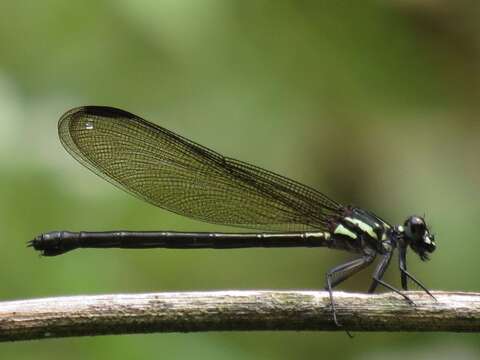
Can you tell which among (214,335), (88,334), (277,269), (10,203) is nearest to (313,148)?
(277,269)

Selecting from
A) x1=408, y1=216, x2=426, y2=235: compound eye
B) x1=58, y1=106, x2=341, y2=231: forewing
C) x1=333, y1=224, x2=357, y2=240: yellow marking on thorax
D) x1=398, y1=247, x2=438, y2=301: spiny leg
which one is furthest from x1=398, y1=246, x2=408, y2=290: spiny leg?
x1=58, y1=106, x2=341, y2=231: forewing

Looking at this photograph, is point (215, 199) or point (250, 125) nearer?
point (215, 199)

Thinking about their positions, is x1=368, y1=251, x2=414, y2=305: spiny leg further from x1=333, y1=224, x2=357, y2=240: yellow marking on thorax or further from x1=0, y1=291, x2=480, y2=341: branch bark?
x1=0, y1=291, x2=480, y2=341: branch bark

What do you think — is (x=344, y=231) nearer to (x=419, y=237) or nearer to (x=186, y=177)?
(x=419, y=237)

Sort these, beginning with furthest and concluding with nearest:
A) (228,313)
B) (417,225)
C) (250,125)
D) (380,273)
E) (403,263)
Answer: (250,125) → (417,225) → (403,263) → (380,273) → (228,313)

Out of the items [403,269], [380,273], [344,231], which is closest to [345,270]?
[380,273]

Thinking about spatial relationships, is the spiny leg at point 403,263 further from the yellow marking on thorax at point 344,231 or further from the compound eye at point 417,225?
the yellow marking on thorax at point 344,231
